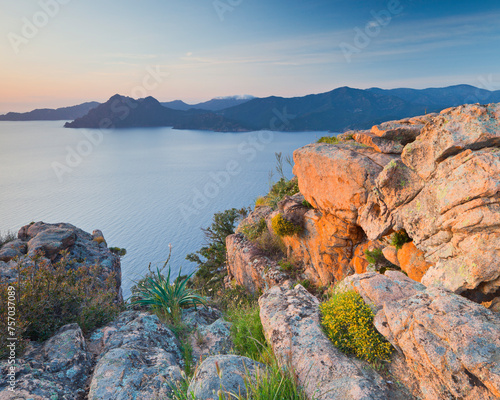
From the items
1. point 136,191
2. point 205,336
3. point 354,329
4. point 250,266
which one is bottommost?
point 136,191

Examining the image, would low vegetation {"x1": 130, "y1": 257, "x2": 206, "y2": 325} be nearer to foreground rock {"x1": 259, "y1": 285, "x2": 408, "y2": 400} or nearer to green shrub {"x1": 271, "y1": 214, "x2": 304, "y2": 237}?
foreground rock {"x1": 259, "y1": 285, "x2": 408, "y2": 400}

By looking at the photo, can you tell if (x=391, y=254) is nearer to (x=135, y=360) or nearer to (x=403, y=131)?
(x=403, y=131)

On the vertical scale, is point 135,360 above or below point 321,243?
above

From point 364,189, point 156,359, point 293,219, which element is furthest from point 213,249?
point 156,359

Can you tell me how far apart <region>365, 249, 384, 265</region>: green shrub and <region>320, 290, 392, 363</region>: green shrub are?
5.05 metres

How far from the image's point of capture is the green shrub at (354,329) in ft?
15.6

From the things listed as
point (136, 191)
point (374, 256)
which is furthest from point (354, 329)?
point (136, 191)

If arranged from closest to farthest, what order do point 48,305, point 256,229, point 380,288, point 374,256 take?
point 380,288 < point 48,305 < point 374,256 < point 256,229

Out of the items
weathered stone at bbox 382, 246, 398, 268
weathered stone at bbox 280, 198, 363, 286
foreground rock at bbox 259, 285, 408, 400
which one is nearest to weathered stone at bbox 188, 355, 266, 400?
foreground rock at bbox 259, 285, 408, 400

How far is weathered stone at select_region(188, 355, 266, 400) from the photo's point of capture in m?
3.54

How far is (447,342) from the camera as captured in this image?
12.8 feet

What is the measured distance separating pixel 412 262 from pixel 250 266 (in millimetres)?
7923

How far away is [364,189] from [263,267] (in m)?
6.61

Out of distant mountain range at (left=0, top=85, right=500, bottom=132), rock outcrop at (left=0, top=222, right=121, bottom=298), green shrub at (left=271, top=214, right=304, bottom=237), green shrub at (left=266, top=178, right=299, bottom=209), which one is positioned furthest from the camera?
distant mountain range at (left=0, top=85, right=500, bottom=132)
